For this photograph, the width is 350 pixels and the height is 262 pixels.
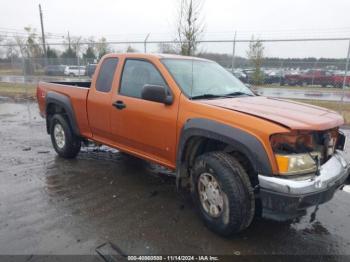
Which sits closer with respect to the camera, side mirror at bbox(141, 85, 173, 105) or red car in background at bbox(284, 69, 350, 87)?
side mirror at bbox(141, 85, 173, 105)

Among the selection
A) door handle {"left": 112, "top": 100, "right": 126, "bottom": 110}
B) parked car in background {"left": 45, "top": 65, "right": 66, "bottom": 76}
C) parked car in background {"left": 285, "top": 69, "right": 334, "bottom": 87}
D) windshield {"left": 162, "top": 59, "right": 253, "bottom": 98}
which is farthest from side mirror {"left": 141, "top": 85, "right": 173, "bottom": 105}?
parked car in background {"left": 45, "top": 65, "right": 66, "bottom": 76}

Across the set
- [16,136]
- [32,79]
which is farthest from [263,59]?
[32,79]

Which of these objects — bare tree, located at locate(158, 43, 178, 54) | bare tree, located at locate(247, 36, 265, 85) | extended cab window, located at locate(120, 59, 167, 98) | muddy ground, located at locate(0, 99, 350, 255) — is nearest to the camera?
muddy ground, located at locate(0, 99, 350, 255)

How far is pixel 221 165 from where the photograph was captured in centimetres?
318

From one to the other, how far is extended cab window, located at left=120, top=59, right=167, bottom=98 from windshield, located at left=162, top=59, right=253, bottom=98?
0.20m

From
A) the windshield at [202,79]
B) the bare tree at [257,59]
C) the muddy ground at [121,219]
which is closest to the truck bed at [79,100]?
the muddy ground at [121,219]

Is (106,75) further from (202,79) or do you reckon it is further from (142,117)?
(202,79)

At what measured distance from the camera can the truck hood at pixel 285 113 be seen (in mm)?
2961

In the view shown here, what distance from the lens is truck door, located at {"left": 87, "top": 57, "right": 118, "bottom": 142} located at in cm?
472

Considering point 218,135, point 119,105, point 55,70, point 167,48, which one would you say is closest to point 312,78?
point 167,48

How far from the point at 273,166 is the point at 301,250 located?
38.9 inches

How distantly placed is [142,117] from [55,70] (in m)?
22.4

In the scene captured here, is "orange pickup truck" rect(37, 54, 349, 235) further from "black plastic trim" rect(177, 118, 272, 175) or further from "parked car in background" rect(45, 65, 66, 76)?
"parked car in background" rect(45, 65, 66, 76)

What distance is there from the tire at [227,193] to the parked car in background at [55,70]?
2278cm
